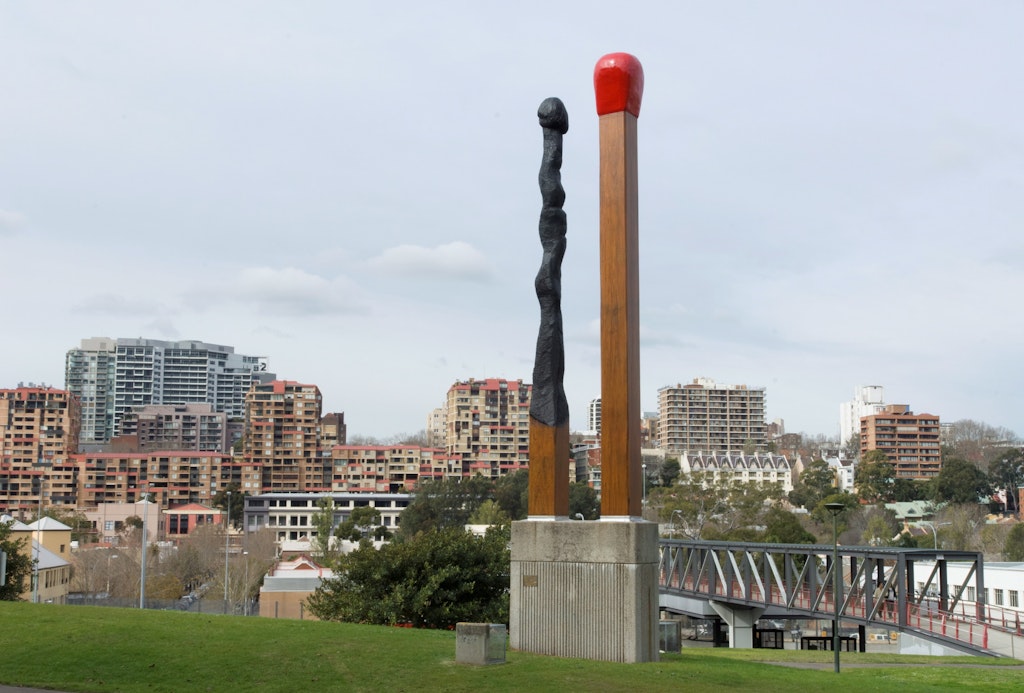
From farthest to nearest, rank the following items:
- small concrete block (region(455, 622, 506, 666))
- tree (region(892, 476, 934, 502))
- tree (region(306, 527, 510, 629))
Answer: tree (region(892, 476, 934, 502))
tree (region(306, 527, 510, 629))
small concrete block (region(455, 622, 506, 666))

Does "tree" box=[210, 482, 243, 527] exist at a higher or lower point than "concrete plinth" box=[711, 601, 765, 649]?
higher

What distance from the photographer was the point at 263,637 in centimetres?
1845

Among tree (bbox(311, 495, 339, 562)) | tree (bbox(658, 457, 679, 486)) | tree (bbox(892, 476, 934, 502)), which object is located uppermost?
tree (bbox(658, 457, 679, 486))

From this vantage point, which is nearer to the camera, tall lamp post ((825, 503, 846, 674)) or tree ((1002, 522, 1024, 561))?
tall lamp post ((825, 503, 846, 674))

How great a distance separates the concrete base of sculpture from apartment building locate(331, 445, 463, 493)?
13020 centimetres

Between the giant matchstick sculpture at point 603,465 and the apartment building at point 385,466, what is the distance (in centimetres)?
12996

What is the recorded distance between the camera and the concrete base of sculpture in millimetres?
16797

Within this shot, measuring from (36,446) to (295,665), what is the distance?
156170 mm

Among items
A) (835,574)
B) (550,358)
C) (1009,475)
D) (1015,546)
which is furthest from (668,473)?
(550,358)

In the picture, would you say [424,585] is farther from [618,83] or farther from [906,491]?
[906,491]

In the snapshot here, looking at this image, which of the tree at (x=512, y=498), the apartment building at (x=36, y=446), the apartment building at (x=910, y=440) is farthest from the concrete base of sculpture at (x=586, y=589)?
the apartment building at (x=910, y=440)

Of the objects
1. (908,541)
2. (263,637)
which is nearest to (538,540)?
(263,637)

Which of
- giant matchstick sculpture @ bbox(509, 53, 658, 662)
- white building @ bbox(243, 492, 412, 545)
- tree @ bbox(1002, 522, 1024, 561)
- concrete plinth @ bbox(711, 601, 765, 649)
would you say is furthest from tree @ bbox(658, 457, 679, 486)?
giant matchstick sculpture @ bbox(509, 53, 658, 662)

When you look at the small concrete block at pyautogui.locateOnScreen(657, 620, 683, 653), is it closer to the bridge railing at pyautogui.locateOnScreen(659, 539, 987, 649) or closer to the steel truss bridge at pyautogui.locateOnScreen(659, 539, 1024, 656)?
the steel truss bridge at pyautogui.locateOnScreen(659, 539, 1024, 656)
